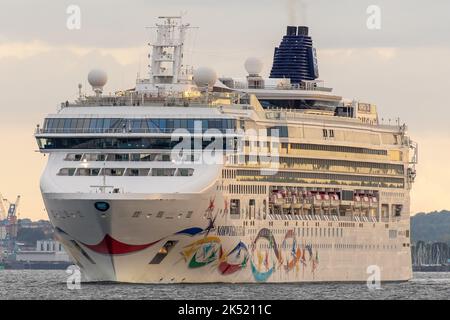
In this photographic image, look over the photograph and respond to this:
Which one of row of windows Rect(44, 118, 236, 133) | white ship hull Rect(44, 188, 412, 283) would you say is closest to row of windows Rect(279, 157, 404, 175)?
white ship hull Rect(44, 188, 412, 283)

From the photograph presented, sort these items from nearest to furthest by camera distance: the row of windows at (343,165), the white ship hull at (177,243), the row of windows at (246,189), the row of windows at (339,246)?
1. the white ship hull at (177,243)
2. the row of windows at (246,189)
3. the row of windows at (339,246)
4. the row of windows at (343,165)

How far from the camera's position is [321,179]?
518ft

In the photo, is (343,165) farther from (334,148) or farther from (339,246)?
(339,246)

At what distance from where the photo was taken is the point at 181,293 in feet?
441

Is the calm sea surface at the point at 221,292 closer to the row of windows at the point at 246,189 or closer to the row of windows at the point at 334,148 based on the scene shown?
the row of windows at the point at 246,189

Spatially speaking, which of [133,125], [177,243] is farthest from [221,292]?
[133,125]

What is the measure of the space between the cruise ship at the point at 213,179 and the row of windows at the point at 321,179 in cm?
10

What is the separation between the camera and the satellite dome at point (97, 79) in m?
151

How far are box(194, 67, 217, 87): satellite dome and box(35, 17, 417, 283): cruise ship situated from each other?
93mm

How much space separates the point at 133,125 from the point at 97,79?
9.26m

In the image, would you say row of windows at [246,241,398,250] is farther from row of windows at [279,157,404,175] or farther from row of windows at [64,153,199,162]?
row of windows at [64,153,199,162]

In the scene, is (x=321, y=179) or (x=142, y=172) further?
(x=321, y=179)

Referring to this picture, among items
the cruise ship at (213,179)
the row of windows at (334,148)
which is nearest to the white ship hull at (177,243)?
the cruise ship at (213,179)

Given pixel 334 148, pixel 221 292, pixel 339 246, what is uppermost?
pixel 334 148
